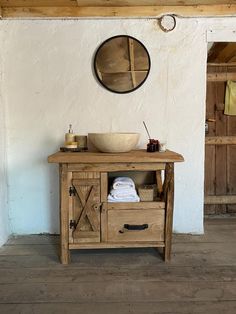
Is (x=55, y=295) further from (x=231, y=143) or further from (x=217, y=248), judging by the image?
(x=231, y=143)

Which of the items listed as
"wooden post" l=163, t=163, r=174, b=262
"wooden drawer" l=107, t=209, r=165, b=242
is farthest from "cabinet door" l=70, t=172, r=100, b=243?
"wooden post" l=163, t=163, r=174, b=262

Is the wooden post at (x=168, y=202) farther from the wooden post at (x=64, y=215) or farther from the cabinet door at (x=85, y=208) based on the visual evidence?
the wooden post at (x=64, y=215)

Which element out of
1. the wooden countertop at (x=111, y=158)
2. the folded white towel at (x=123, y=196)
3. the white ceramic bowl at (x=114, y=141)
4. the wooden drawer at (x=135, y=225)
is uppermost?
the white ceramic bowl at (x=114, y=141)

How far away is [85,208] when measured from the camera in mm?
2076

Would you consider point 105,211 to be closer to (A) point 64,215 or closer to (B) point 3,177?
(A) point 64,215

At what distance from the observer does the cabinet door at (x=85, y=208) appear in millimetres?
2062

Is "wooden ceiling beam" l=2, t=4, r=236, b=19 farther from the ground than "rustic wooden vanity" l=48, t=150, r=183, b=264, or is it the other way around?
"wooden ceiling beam" l=2, t=4, r=236, b=19

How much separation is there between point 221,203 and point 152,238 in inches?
64.5

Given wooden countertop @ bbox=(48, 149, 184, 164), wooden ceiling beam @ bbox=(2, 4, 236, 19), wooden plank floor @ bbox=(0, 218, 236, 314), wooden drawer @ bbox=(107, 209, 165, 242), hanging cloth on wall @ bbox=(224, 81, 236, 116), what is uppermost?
wooden ceiling beam @ bbox=(2, 4, 236, 19)

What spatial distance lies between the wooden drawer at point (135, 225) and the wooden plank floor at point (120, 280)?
19 centimetres

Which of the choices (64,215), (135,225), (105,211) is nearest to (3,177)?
(64,215)

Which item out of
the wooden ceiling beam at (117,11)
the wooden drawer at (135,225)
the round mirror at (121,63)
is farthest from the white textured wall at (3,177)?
the wooden drawer at (135,225)

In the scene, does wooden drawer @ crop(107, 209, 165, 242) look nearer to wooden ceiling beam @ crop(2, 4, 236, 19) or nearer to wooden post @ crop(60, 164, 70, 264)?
wooden post @ crop(60, 164, 70, 264)

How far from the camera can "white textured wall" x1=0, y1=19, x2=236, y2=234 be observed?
2.58m
